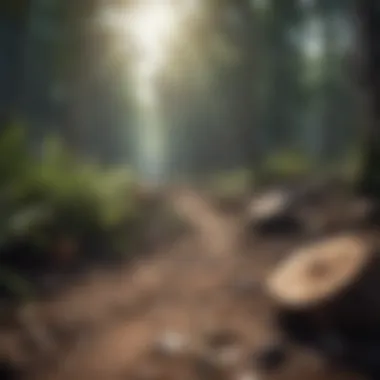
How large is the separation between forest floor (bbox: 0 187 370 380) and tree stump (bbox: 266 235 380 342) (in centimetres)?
4

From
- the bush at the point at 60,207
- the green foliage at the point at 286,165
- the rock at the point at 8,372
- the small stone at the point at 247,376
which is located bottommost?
the small stone at the point at 247,376

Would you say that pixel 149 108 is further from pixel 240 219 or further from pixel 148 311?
pixel 148 311

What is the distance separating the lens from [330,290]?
1.51 meters

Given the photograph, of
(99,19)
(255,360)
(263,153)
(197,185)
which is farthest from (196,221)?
(99,19)

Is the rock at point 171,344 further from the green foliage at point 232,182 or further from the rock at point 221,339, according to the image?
the green foliage at point 232,182

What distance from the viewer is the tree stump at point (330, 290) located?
59.1 inches

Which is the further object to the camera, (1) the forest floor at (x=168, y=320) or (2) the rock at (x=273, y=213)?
(2) the rock at (x=273, y=213)

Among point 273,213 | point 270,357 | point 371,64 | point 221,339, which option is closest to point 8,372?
point 221,339

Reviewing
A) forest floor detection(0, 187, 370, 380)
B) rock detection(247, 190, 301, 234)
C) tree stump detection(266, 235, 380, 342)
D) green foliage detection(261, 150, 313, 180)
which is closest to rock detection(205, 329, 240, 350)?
forest floor detection(0, 187, 370, 380)

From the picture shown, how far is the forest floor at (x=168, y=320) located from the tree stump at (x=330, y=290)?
0.13ft

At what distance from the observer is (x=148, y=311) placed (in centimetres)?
154

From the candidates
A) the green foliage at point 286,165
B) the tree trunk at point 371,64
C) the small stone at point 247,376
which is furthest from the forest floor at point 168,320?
the tree trunk at point 371,64

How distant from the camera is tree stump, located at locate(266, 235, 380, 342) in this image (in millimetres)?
1500

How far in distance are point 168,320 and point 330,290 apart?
374mm
